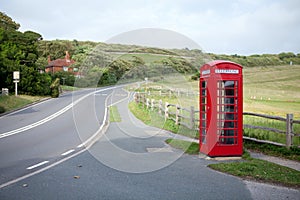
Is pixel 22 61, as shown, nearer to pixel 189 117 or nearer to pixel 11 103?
pixel 11 103

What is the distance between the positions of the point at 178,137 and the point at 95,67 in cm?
489

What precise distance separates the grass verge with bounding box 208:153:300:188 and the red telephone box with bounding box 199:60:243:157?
0.66 meters

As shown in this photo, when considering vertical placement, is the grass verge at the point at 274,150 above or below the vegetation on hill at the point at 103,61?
below

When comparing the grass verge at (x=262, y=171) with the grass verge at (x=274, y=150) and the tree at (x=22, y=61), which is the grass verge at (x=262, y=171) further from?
the tree at (x=22, y=61)

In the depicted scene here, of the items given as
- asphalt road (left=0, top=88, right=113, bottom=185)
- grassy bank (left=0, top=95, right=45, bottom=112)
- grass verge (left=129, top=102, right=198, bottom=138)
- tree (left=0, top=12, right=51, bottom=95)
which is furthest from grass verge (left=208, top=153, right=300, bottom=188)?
tree (left=0, top=12, right=51, bottom=95)

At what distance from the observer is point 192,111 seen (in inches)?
483

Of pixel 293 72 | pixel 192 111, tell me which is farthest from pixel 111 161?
pixel 293 72

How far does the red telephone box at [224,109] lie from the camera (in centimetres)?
783

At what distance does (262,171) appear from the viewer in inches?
259

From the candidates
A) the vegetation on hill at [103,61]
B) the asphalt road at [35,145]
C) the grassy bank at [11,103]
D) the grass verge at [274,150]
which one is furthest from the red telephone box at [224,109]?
the grassy bank at [11,103]

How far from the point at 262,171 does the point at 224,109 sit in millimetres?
1983

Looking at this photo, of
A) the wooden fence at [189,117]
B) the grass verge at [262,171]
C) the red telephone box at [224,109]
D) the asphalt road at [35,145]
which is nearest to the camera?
the grass verge at [262,171]

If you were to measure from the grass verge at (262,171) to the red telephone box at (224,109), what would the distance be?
25.8 inches

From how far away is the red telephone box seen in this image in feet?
25.7
